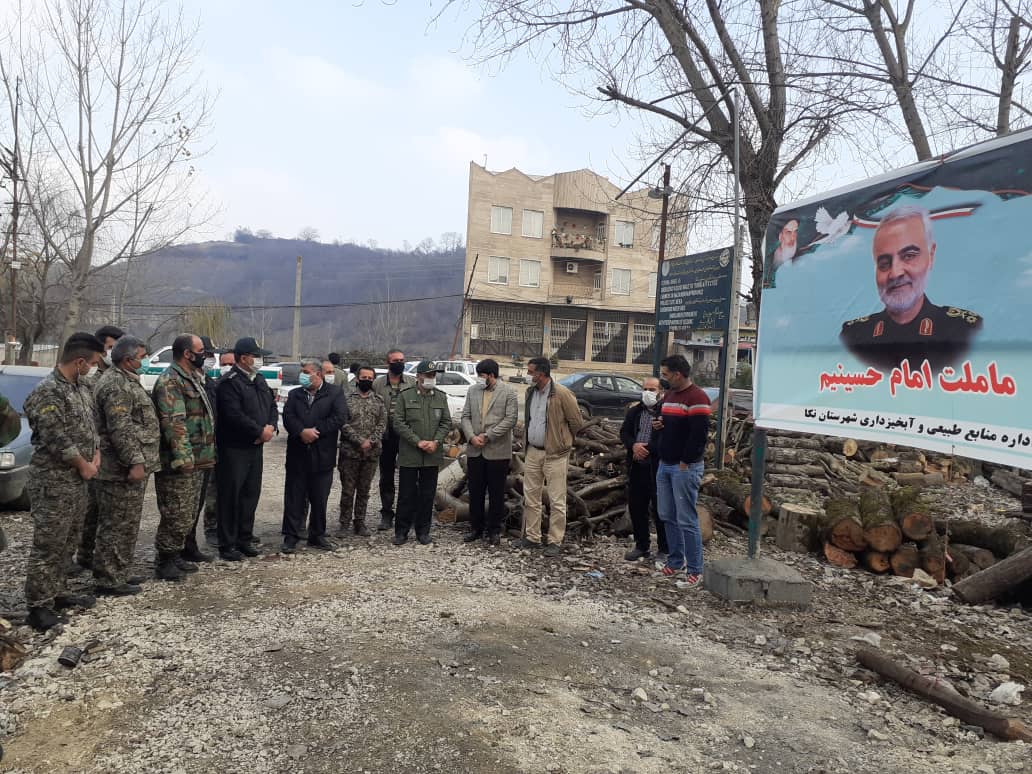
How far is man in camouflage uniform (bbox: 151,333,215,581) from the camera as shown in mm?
5738

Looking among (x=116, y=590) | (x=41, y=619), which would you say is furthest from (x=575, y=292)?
(x=41, y=619)

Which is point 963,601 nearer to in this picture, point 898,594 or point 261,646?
point 898,594

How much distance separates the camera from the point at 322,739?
337 centimetres

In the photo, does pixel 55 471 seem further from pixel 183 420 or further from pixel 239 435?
pixel 239 435

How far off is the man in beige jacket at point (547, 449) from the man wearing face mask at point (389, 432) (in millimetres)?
1501

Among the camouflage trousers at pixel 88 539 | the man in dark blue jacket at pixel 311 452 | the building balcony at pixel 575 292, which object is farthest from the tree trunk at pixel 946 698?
the building balcony at pixel 575 292

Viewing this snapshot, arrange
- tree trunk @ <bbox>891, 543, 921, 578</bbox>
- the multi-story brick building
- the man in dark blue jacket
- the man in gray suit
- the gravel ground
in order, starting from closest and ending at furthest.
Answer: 1. the gravel ground
2. tree trunk @ <bbox>891, 543, 921, 578</bbox>
3. the man in dark blue jacket
4. the man in gray suit
5. the multi-story brick building

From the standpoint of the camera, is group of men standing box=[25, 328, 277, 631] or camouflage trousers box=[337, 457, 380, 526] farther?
camouflage trousers box=[337, 457, 380, 526]

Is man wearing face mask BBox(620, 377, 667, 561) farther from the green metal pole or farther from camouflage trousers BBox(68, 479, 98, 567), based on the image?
camouflage trousers BBox(68, 479, 98, 567)

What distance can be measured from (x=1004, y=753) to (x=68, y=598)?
219 inches

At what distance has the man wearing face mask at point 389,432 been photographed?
8078 mm

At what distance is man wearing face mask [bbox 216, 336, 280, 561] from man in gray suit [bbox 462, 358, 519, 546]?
2101mm

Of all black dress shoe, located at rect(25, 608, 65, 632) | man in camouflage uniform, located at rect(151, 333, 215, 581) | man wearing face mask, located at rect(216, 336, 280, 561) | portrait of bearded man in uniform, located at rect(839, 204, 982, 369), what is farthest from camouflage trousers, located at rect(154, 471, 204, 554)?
portrait of bearded man in uniform, located at rect(839, 204, 982, 369)

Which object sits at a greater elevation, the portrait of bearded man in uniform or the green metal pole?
the portrait of bearded man in uniform
